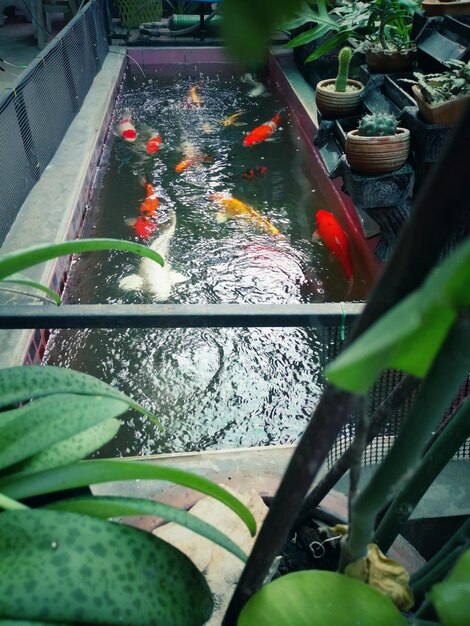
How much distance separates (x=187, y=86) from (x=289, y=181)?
2654 millimetres

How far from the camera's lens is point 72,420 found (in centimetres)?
52

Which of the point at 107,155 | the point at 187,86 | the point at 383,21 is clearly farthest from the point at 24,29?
the point at 383,21

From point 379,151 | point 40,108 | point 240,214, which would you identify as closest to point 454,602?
point 379,151

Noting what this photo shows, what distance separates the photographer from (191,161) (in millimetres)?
4164

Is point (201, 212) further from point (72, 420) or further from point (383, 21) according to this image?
point (72, 420)

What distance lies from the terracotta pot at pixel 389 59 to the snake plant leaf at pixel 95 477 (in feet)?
9.00

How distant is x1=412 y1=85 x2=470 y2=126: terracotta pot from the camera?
6.47 feet

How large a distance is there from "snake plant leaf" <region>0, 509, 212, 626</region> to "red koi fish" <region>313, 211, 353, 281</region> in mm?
2512

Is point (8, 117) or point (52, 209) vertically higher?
point (8, 117)

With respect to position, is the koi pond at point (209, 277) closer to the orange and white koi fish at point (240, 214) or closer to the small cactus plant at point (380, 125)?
the orange and white koi fish at point (240, 214)

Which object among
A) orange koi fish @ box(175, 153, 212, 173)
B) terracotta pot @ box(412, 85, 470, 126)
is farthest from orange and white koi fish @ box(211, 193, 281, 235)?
terracotta pot @ box(412, 85, 470, 126)

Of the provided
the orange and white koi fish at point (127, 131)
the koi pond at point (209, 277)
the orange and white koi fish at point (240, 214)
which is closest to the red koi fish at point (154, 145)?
the koi pond at point (209, 277)

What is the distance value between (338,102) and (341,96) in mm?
34

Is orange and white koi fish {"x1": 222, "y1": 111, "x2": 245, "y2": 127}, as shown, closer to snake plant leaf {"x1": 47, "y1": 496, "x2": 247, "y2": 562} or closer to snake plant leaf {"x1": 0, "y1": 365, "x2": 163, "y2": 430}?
snake plant leaf {"x1": 0, "y1": 365, "x2": 163, "y2": 430}
